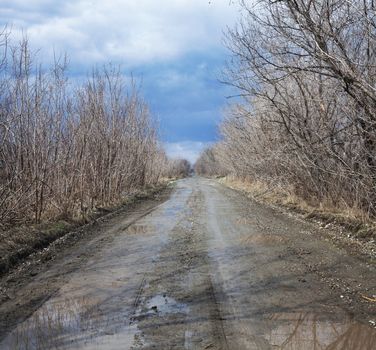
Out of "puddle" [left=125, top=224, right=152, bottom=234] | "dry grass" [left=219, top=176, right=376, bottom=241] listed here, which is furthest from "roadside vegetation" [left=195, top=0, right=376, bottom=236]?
"puddle" [left=125, top=224, right=152, bottom=234]

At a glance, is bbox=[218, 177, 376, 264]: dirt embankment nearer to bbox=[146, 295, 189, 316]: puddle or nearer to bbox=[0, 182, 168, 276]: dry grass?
bbox=[146, 295, 189, 316]: puddle

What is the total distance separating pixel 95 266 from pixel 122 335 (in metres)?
3.86

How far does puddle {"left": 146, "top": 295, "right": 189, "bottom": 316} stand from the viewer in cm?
595

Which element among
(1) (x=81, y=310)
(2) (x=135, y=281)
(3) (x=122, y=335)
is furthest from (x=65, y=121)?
(3) (x=122, y=335)

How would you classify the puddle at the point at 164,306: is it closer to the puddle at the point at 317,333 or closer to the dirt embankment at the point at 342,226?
the puddle at the point at 317,333

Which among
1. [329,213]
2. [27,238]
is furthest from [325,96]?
[27,238]

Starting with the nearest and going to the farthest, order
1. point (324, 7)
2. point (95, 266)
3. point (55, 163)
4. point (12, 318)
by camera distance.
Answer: point (12, 318)
point (95, 266)
point (324, 7)
point (55, 163)

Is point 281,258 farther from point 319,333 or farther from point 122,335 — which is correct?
point 122,335

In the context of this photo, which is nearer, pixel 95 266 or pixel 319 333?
pixel 319 333

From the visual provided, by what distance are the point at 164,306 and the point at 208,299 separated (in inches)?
24.2

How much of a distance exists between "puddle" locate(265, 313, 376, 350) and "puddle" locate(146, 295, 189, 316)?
1.13m

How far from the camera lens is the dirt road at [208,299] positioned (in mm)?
5008

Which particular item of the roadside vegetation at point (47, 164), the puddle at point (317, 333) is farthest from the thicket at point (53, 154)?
the puddle at point (317, 333)

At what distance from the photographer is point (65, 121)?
52.2 ft
